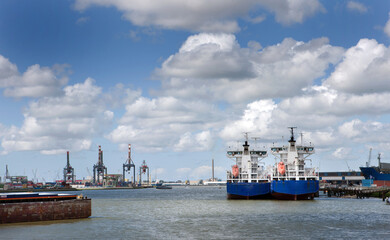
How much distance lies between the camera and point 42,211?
62.8 metres

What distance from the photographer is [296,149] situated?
121 meters

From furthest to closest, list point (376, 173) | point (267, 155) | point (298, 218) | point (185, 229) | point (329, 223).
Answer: point (376, 173) → point (267, 155) → point (298, 218) → point (329, 223) → point (185, 229)

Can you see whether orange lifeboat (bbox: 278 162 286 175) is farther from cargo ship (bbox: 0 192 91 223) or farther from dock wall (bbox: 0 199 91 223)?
cargo ship (bbox: 0 192 91 223)

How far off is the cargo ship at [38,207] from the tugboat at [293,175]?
59.6 meters

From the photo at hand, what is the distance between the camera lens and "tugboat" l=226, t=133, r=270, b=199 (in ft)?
400

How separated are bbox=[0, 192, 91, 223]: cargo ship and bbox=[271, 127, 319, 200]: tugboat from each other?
59.6 m

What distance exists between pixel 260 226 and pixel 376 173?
14326 centimetres

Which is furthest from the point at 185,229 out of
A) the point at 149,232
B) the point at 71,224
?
the point at 71,224

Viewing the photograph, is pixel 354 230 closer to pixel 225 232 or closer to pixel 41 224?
pixel 225 232

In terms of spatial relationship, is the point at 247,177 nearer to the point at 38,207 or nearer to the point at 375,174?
the point at 38,207

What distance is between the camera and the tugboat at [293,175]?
113m

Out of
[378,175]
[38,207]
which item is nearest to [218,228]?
[38,207]

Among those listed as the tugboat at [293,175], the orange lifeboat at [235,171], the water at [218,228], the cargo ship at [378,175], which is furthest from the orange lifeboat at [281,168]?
the cargo ship at [378,175]

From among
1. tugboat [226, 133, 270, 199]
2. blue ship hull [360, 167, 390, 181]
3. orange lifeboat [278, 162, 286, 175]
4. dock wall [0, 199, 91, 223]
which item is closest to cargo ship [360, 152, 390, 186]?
blue ship hull [360, 167, 390, 181]
